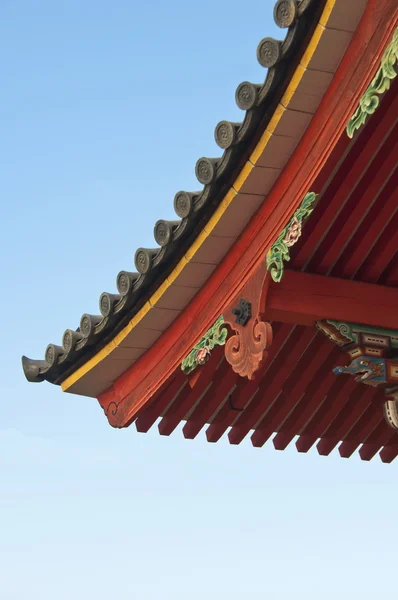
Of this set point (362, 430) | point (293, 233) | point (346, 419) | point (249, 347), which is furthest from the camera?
point (362, 430)

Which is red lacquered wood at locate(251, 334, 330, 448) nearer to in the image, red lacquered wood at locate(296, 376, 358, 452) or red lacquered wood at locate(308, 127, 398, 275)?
red lacquered wood at locate(296, 376, 358, 452)

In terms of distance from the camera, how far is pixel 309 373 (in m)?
7.29

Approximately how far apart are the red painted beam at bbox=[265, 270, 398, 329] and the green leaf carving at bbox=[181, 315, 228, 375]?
15.8 inches

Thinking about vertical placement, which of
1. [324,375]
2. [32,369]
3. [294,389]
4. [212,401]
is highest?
[324,375]

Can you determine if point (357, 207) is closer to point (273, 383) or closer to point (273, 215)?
point (273, 215)

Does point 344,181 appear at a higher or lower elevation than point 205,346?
higher

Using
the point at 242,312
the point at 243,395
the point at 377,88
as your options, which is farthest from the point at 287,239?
the point at 243,395

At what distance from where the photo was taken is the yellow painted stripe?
18.0 ft

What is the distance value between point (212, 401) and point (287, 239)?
206 cm

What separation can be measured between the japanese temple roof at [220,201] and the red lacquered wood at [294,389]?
34.1 inches

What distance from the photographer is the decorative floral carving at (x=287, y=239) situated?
19.2ft

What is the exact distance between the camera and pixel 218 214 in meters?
6.29

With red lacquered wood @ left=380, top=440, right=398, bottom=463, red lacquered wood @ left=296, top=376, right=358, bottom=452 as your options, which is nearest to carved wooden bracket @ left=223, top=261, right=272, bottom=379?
red lacquered wood @ left=296, top=376, right=358, bottom=452

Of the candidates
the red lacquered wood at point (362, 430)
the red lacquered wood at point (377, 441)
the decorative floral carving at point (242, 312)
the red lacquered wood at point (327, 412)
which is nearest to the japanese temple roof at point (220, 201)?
the decorative floral carving at point (242, 312)
